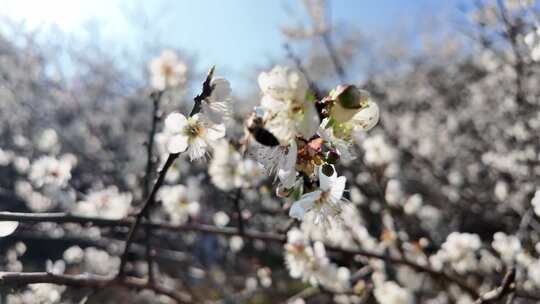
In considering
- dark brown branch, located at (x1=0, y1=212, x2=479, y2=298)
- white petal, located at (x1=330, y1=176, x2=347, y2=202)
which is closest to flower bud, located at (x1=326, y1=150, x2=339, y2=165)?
white petal, located at (x1=330, y1=176, x2=347, y2=202)

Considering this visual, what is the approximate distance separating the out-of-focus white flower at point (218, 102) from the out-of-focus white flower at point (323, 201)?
0.83ft

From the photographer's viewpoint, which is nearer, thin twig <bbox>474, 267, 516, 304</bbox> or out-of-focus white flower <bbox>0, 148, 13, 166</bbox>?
thin twig <bbox>474, 267, 516, 304</bbox>

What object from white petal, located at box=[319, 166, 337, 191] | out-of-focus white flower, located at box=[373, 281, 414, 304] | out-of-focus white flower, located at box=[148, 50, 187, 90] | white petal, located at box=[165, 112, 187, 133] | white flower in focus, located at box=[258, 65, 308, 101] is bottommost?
out-of-focus white flower, located at box=[373, 281, 414, 304]

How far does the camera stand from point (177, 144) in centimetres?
111

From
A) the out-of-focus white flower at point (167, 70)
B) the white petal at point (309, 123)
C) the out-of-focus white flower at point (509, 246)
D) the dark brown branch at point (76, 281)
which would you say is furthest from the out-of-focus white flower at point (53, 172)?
the out-of-focus white flower at point (509, 246)

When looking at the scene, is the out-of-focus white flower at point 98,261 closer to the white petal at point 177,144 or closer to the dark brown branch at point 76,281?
the dark brown branch at point 76,281

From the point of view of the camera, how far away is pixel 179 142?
3.64 ft

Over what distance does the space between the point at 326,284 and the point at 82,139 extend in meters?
6.01

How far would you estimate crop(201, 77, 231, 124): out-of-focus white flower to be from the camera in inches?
37.7

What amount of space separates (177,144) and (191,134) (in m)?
0.05

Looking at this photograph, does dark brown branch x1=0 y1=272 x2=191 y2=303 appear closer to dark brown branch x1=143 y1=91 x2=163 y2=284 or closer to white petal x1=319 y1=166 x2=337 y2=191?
dark brown branch x1=143 y1=91 x2=163 y2=284

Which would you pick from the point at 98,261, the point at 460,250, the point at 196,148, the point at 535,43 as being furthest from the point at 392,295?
the point at 98,261

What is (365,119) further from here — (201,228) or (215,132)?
(201,228)

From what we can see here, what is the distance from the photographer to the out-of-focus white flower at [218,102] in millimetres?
958
